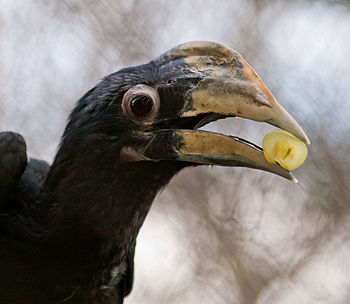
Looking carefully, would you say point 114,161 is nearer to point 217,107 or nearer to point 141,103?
point 141,103

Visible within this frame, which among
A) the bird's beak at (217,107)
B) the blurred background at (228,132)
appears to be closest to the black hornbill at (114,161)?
the bird's beak at (217,107)

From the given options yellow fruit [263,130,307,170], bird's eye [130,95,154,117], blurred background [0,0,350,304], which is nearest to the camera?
yellow fruit [263,130,307,170]

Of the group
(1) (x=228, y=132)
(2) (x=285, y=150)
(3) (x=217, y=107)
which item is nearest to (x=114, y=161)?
(3) (x=217, y=107)

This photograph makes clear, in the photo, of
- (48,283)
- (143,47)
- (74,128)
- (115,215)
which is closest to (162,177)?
(115,215)

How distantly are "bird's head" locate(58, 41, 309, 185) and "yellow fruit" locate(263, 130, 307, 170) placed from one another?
0.02m

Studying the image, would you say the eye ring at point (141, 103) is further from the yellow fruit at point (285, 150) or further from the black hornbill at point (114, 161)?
the yellow fruit at point (285, 150)

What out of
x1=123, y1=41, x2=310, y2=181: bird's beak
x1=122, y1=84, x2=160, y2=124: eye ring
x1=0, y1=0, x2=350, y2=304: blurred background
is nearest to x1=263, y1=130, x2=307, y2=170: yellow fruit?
x1=123, y1=41, x2=310, y2=181: bird's beak

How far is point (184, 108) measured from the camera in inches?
60.0

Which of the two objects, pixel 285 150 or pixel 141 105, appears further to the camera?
pixel 141 105

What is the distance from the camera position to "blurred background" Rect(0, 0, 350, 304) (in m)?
2.98

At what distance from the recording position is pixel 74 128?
1.68 m

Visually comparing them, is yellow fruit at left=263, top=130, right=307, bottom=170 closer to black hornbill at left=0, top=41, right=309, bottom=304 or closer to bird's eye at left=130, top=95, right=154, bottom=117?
black hornbill at left=0, top=41, right=309, bottom=304

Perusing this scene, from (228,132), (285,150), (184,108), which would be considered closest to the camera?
(285,150)

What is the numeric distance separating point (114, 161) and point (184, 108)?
269mm
